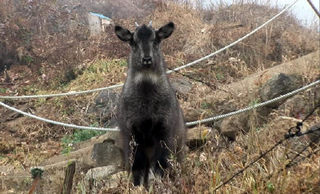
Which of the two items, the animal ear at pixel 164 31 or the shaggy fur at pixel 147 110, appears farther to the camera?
the animal ear at pixel 164 31

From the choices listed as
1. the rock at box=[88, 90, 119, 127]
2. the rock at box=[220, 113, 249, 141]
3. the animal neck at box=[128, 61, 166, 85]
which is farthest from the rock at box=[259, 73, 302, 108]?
the rock at box=[88, 90, 119, 127]

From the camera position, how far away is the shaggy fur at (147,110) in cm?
504

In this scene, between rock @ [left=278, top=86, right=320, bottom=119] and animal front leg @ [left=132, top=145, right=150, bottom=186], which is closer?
animal front leg @ [left=132, top=145, right=150, bottom=186]

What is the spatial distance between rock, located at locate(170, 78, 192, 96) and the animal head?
4770 millimetres

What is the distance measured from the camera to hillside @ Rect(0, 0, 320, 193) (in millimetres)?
3723

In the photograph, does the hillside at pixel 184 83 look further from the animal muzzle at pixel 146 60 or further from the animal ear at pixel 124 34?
the animal ear at pixel 124 34

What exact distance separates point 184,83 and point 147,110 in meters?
5.63

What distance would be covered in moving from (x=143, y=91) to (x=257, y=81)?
3675 mm

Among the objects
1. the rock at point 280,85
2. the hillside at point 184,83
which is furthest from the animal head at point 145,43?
the rock at point 280,85

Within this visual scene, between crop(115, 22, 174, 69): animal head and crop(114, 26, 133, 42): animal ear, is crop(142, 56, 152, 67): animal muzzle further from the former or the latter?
crop(114, 26, 133, 42): animal ear

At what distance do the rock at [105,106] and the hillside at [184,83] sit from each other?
4 cm

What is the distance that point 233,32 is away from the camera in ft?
41.7

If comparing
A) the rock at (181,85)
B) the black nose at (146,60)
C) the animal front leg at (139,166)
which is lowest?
the animal front leg at (139,166)

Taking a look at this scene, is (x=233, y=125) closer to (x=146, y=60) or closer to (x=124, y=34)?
(x=146, y=60)
